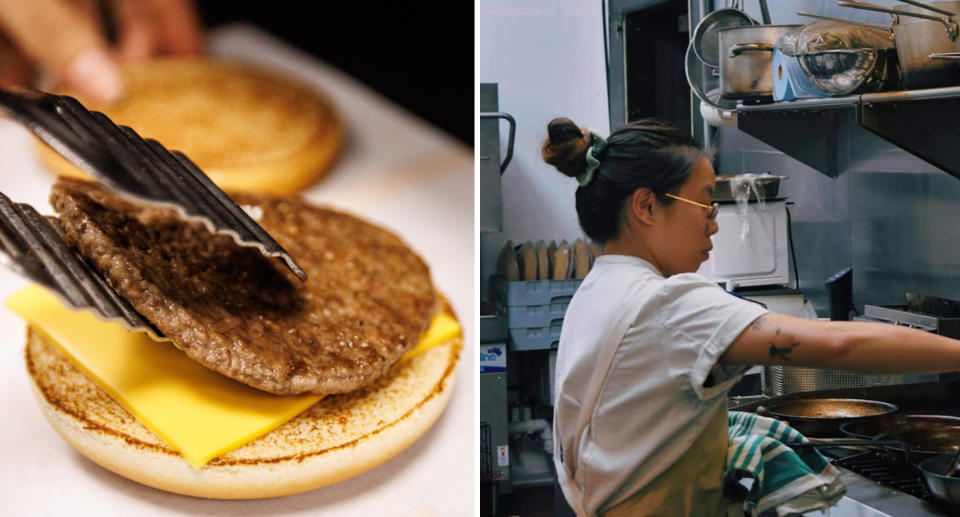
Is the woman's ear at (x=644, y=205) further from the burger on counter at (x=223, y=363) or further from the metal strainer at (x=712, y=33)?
the burger on counter at (x=223, y=363)

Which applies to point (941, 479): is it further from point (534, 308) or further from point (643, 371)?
point (534, 308)

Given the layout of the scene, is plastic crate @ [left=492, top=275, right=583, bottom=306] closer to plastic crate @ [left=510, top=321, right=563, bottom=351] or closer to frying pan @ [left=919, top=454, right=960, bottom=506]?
plastic crate @ [left=510, top=321, right=563, bottom=351]

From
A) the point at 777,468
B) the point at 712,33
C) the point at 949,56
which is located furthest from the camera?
the point at 712,33

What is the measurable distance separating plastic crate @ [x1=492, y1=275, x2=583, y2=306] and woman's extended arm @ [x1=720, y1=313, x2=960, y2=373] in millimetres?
413

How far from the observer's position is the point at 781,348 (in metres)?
1.59

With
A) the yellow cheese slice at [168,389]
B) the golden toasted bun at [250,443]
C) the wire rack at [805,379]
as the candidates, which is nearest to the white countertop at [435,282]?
the golden toasted bun at [250,443]

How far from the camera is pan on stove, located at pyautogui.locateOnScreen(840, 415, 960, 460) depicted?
59.7 inches

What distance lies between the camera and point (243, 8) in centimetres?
269

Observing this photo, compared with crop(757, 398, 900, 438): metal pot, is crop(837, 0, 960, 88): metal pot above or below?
above

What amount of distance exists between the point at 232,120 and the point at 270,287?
2.25 ft

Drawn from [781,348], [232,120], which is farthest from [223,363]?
[781,348]

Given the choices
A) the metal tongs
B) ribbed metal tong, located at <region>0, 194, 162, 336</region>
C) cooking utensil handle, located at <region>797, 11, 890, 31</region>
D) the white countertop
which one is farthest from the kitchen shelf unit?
ribbed metal tong, located at <region>0, 194, 162, 336</region>

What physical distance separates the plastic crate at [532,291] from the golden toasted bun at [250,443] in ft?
1.06

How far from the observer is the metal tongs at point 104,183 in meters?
1.47
